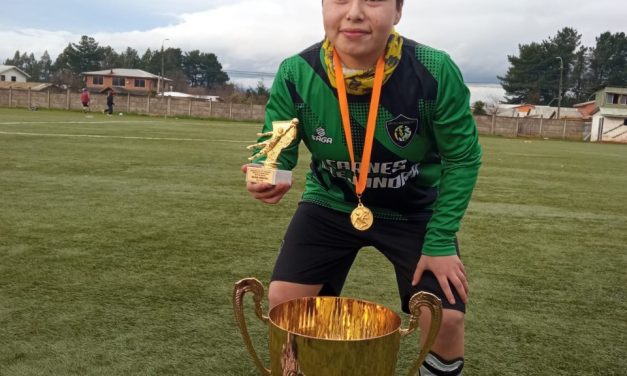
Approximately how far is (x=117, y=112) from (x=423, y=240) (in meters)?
40.0

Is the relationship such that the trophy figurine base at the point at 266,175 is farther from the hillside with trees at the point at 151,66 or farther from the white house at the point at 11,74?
the white house at the point at 11,74

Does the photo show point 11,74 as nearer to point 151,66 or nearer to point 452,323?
point 151,66

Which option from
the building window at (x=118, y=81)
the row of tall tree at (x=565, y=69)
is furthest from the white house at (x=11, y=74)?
the row of tall tree at (x=565, y=69)

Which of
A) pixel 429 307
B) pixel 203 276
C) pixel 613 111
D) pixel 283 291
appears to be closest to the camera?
pixel 429 307

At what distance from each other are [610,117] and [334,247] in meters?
49.8

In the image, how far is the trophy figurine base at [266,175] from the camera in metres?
1.97

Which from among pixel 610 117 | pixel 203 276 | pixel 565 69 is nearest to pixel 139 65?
pixel 565 69

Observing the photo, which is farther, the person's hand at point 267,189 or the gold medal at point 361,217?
the gold medal at point 361,217

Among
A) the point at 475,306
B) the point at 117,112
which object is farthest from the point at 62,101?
the point at 475,306

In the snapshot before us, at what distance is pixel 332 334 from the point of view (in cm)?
226

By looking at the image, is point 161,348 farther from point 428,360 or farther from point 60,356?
point 428,360

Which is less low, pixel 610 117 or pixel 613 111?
pixel 613 111

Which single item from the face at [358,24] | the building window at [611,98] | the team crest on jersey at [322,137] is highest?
the building window at [611,98]

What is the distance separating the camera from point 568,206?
8.43 metres
